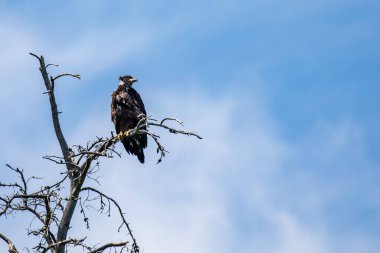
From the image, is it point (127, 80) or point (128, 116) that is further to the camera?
point (127, 80)

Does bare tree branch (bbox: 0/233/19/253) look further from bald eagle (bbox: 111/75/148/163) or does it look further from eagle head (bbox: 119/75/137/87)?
eagle head (bbox: 119/75/137/87)

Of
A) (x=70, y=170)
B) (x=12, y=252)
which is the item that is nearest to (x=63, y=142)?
(x=70, y=170)

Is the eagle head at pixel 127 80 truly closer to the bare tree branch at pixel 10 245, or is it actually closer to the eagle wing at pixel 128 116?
the eagle wing at pixel 128 116

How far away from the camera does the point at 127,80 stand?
11.4m

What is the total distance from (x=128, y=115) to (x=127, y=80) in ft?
2.89

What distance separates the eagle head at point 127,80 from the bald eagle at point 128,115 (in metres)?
0.26

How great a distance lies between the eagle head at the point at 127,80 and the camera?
37.2 ft

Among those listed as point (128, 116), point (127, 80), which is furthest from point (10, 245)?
point (127, 80)

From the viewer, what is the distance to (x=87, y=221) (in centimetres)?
762

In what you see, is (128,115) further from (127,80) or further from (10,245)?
(10,245)

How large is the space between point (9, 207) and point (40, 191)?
38 centimetres

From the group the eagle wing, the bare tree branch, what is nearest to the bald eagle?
the eagle wing

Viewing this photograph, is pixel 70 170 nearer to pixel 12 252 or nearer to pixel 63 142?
pixel 63 142

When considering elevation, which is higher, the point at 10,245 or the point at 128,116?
the point at 128,116
